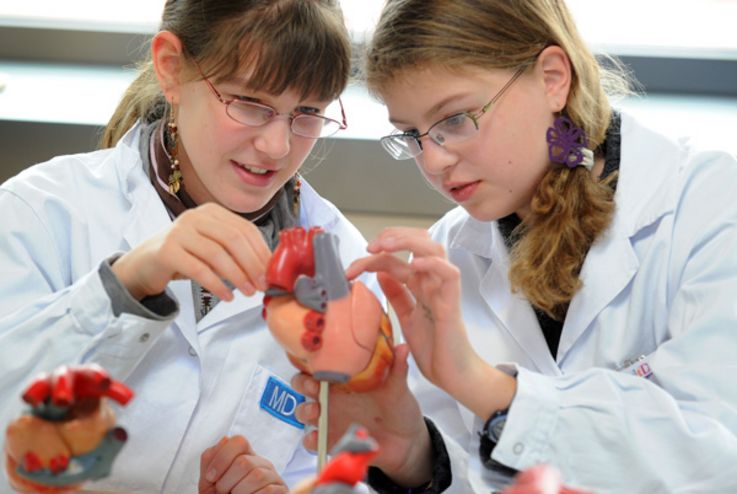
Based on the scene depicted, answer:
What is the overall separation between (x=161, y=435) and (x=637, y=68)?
165 centimetres

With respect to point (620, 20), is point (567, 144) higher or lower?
higher

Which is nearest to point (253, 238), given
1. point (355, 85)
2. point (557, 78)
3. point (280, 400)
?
point (280, 400)

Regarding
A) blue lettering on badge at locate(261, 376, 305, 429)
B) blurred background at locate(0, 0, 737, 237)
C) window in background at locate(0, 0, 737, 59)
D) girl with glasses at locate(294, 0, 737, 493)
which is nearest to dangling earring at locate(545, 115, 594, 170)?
girl with glasses at locate(294, 0, 737, 493)

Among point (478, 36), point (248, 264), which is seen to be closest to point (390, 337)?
point (248, 264)

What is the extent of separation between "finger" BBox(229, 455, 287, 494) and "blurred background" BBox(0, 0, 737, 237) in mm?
907

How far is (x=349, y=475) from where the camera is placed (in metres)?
0.71

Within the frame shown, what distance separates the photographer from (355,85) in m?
2.28

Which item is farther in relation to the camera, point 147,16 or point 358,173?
point 147,16

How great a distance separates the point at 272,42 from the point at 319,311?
1.59 feet

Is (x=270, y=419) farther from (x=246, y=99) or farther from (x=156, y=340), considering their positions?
(x=246, y=99)

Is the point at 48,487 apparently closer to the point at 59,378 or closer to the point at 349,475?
the point at 59,378

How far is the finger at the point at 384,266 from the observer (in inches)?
42.2

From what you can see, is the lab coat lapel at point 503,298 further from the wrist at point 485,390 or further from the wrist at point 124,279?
the wrist at point 124,279

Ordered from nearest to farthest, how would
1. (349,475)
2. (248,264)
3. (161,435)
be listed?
(349,475), (248,264), (161,435)
